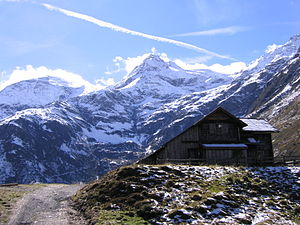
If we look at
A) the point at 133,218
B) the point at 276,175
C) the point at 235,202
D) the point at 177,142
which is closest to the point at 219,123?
the point at 177,142

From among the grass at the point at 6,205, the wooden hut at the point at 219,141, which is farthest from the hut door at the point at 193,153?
the grass at the point at 6,205

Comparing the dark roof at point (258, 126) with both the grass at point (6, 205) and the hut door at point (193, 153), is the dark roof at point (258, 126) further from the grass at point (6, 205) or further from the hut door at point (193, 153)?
the grass at point (6, 205)

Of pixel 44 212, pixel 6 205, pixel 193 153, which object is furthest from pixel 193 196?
pixel 193 153

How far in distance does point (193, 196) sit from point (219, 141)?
32.0 m

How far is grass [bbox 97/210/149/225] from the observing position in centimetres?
2458

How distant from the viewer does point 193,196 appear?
94.1 feet

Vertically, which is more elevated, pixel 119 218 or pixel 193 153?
pixel 193 153

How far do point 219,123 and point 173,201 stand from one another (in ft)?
A: 112

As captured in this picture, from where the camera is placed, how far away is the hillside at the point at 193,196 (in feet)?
84.2

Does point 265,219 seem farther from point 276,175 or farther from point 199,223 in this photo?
point 276,175

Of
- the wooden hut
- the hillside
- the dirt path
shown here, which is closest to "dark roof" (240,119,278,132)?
the wooden hut

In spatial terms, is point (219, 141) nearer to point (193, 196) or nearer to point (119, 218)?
point (193, 196)

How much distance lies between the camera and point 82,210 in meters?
29.9

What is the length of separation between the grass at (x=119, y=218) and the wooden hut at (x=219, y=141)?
3072 centimetres
